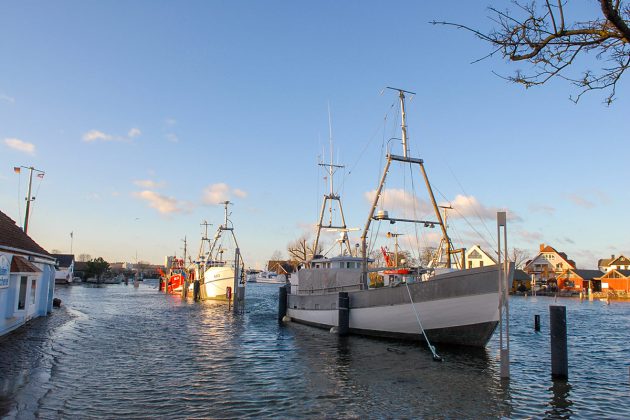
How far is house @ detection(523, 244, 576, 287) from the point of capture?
105375 millimetres

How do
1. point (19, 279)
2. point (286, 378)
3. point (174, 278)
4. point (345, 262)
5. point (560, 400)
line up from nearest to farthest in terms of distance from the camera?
1. point (560, 400)
2. point (286, 378)
3. point (19, 279)
4. point (345, 262)
5. point (174, 278)

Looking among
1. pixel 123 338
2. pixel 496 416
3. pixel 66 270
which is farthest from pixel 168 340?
pixel 66 270

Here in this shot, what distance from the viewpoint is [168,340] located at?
23828mm

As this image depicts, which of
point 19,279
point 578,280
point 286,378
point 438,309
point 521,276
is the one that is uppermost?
point 19,279

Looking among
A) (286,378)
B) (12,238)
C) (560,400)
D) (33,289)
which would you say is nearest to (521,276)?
(560,400)

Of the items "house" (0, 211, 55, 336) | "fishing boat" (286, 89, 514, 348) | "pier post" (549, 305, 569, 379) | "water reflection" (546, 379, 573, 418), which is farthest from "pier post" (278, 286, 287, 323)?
"water reflection" (546, 379, 573, 418)

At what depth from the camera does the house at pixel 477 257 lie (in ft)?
319

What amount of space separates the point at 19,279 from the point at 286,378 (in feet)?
44.5

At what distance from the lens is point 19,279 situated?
2083 cm

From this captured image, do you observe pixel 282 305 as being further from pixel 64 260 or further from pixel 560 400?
pixel 64 260

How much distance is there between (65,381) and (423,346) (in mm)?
15143

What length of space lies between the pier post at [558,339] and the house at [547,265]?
9620 cm

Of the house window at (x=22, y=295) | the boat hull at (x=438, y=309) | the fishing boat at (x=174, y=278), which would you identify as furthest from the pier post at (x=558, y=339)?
the fishing boat at (x=174, y=278)

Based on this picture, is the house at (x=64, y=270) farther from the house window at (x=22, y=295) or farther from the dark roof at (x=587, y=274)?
the dark roof at (x=587, y=274)
